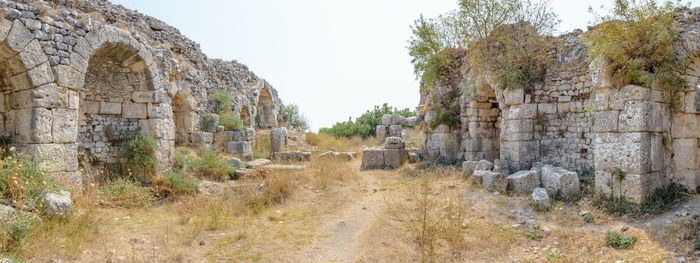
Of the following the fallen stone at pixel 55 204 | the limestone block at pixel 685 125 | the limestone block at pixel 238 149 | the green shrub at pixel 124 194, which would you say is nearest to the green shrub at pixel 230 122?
the limestone block at pixel 238 149

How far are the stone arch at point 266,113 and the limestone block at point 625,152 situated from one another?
45.0ft

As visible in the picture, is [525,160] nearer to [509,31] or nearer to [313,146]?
[509,31]

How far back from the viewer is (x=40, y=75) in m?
6.43

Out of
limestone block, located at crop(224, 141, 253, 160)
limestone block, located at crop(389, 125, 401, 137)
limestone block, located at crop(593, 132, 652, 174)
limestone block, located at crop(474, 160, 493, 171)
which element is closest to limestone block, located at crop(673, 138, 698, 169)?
limestone block, located at crop(593, 132, 652, 174)

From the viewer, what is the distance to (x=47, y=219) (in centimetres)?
530

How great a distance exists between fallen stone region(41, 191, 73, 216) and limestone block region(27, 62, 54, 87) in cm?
200

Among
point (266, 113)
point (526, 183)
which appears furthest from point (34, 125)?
point (266, 113)

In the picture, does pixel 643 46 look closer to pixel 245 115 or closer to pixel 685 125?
pixel 685 125

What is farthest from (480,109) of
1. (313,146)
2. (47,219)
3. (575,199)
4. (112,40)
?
(47,219)

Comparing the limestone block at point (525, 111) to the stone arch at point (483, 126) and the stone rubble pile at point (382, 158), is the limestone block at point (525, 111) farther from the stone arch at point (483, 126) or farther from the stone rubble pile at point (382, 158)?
the stone rubble pile at point (382, 158)

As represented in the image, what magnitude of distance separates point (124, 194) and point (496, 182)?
292 inches

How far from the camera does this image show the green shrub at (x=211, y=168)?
9383mm

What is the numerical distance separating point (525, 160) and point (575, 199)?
7.98ft

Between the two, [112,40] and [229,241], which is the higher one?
[112,40]
